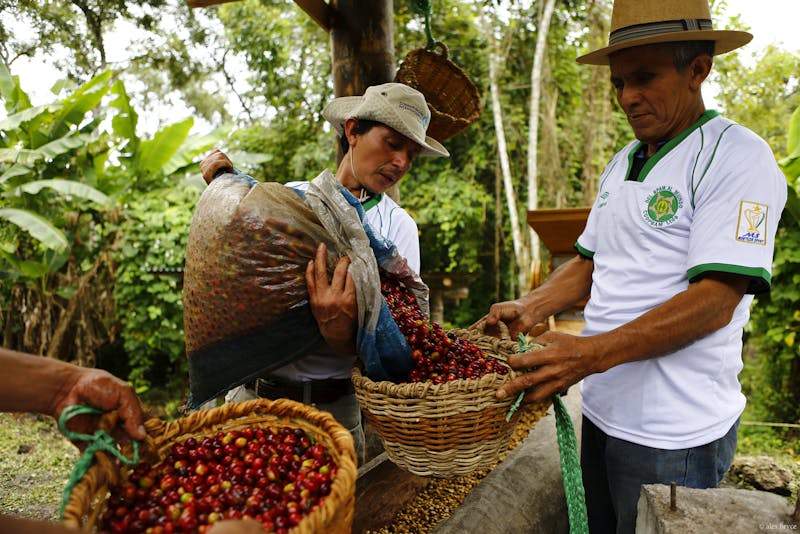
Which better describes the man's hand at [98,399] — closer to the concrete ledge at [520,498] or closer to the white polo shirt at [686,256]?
the concrete ledge at [520,498]

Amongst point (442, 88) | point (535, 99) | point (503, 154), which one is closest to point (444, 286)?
point (503, 154)

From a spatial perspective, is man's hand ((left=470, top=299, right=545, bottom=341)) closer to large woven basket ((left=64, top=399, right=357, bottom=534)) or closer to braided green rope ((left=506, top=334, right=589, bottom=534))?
braided green rope ((left=506, top=334, right=589, bottom=534))

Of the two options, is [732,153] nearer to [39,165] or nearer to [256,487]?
[256,487]

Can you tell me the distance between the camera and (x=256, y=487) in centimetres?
115

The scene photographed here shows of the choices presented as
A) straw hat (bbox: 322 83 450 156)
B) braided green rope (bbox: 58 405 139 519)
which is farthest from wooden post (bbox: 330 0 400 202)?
braided green rope (bbox: 58 405 139 519)

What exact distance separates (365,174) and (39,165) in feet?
15.7

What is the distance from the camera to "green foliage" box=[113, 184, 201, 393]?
5691mm

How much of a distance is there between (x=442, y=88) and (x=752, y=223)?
5.99 ft

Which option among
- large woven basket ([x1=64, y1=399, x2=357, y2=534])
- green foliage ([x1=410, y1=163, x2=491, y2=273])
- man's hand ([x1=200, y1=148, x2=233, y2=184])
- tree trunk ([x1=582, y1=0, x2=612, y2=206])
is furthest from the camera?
green foliage ([x1=410, y1=163, x2=491, y2=273])

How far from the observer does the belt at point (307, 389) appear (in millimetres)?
1959

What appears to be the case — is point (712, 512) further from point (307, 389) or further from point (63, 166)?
point (63, 166)

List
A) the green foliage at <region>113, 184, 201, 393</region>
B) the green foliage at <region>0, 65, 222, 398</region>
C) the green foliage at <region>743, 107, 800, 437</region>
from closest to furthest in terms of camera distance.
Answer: the green foliage at <region>743, 107, 800, 437</region>
the green foliage at <region>0, 65, 222, 398</region>
the green foliage at <region>113, 184, 201, 393</region>

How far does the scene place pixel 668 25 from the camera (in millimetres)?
1532

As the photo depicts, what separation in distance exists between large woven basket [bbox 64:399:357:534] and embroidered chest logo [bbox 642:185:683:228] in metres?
1.06
